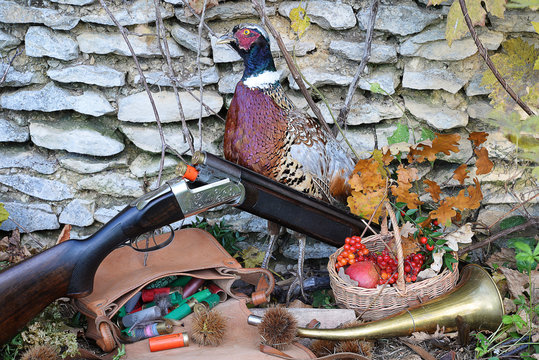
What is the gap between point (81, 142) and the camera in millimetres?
2992

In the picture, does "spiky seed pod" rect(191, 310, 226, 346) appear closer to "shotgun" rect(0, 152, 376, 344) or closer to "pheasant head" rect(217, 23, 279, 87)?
"shotgun" rect(0, 152, 376, 344)

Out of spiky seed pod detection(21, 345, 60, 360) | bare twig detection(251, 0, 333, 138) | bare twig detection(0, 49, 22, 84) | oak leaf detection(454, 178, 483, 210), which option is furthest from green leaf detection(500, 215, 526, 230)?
bare twig detection(0, 49, 22, 84)

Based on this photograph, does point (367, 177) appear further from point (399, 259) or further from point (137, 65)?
point (137, 65)

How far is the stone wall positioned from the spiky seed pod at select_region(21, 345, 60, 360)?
1.15 meters

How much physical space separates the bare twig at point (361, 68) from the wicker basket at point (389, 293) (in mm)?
863

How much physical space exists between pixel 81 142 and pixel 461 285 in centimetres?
204

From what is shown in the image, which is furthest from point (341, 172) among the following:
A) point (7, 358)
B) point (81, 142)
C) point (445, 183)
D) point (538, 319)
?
point (7, 358)

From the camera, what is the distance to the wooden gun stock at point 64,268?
6.72 feet

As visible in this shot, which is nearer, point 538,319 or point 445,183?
point 538,319

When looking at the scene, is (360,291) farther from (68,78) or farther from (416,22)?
(68,78)

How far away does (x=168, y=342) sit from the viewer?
85.7 inches

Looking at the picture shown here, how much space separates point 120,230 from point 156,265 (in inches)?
15.5

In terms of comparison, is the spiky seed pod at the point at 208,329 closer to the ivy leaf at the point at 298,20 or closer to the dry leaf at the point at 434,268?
the dry leaf at the point at 434,268

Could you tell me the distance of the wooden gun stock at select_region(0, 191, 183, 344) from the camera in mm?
2049
